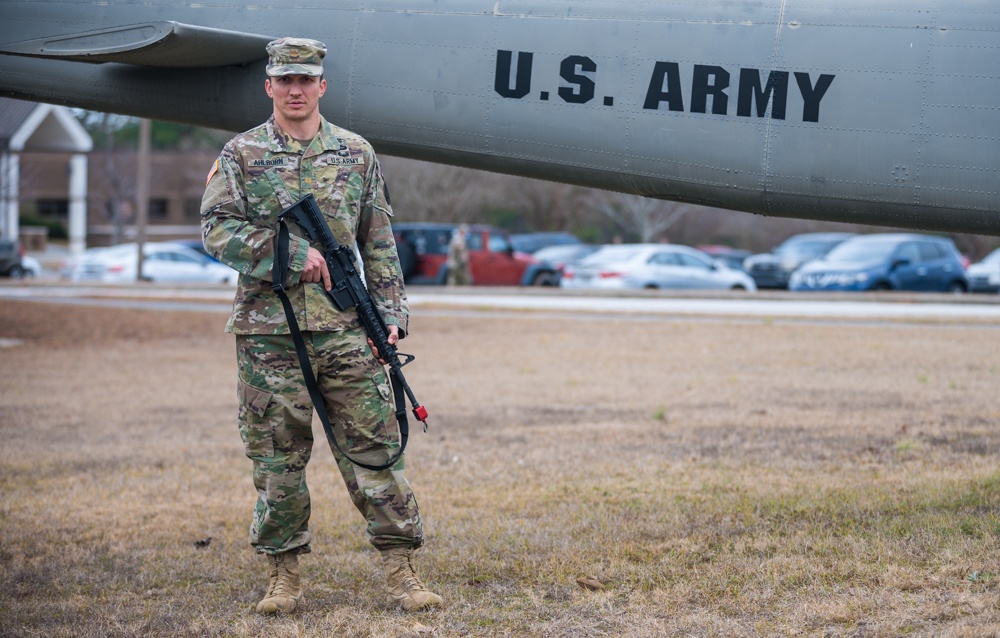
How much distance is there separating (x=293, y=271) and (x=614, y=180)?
245cm

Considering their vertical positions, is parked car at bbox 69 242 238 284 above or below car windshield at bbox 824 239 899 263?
below

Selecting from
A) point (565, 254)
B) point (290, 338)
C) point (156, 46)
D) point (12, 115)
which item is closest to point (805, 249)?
point (565, 254)

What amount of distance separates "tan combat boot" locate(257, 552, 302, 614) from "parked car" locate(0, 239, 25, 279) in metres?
35.8

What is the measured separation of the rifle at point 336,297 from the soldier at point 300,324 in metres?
0.04

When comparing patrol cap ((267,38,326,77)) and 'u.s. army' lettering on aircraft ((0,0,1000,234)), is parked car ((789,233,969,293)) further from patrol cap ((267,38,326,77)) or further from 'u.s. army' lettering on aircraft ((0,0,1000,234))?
patrol cap ((267,38,326,77))

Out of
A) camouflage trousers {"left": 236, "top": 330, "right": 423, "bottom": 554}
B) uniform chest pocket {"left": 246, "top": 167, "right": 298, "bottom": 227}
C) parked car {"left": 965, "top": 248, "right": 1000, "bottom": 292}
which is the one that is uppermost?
uniform chest pocket {"left": 246, "top": 167, "right": 298, "bottom": 227}

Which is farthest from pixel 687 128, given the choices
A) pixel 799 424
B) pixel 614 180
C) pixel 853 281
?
pixel 853 281

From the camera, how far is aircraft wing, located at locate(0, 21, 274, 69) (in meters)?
5.84

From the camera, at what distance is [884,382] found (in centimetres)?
1237

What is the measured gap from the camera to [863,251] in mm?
27594

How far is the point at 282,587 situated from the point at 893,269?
24.4m

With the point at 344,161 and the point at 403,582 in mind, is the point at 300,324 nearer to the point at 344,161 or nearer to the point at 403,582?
the point at 344,161

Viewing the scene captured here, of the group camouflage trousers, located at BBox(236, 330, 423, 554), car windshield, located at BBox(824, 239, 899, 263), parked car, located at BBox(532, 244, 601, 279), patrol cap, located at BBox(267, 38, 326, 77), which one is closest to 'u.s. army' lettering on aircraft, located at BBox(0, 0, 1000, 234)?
patrol cap, located at BBox(267, 38, 326, 77)

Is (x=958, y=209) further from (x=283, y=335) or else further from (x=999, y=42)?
(x=283, y=335)
